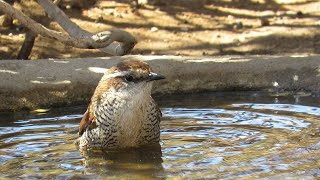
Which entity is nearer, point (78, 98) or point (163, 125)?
point (163, 125)

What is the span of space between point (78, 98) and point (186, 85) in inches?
54.9

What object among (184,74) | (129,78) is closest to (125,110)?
(129,78)

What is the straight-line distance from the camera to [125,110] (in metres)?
6.69

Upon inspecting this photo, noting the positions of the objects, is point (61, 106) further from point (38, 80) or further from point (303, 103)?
point (303, 103)

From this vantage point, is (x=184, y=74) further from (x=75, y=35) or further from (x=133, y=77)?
(x=133, y=77)

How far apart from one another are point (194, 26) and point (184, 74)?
4.89 metres

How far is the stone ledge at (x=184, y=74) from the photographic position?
9.34 metres

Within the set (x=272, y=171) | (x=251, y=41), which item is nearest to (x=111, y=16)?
(x=251, y=41)

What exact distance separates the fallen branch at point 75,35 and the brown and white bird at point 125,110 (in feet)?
3.31

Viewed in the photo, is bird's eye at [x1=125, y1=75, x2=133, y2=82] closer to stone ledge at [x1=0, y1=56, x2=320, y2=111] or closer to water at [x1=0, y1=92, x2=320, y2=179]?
water at [x1=0, y1=92, x2=320, y2=179]

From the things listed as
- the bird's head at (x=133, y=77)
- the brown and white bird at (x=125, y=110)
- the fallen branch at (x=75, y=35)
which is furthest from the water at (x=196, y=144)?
the fallen branch at (x=75, y=35)

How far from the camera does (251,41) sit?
44.0 ft

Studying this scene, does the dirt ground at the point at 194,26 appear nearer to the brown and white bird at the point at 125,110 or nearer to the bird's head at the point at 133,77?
the brown and white bird at the point at 125,110

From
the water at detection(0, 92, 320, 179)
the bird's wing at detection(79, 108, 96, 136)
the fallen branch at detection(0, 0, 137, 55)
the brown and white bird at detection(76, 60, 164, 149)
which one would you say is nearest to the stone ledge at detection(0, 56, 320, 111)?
the water at detection(0, 92, 320, 179)
